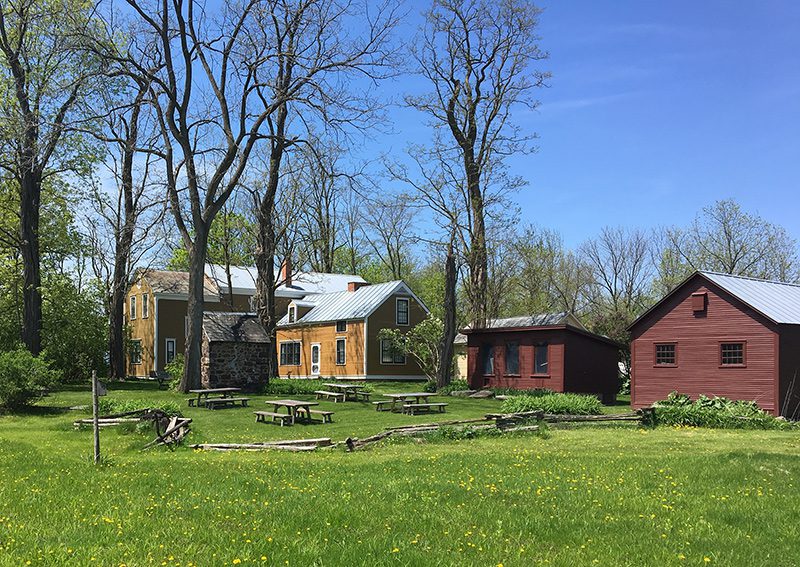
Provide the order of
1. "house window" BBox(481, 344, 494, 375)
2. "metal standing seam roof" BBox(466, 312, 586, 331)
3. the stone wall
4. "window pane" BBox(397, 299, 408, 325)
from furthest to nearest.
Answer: "window pane" BBox(397, 299, 408, 325) → "house window" BBox(481, 344, 494, 375) → "metal standing seam roof" BBox(466, 312, 586, 331) → the stone wall

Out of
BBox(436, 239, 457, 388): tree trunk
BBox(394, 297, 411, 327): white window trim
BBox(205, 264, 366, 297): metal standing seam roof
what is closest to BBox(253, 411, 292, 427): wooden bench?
BBox(436, 239, 457, 388): tree trunk

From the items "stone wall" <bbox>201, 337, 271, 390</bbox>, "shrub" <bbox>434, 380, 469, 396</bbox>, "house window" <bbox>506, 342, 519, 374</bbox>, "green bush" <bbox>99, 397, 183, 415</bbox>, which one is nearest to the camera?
"green bush" <bbox>99, 397, 183, 415</bbox>

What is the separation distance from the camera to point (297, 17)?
2991 cm

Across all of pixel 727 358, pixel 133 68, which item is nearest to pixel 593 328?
pixel 727 358

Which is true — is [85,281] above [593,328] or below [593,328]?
above

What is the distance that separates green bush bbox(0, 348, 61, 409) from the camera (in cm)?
2150

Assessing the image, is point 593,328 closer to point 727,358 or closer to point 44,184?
point 727,358

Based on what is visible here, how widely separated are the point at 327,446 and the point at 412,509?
7.09 m

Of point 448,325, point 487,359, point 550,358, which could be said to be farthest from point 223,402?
point 487,359

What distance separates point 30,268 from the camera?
30641mm

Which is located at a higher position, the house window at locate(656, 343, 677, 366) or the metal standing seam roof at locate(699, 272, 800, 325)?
the metal standing seam roof at locate(699, 272, 800, 325)

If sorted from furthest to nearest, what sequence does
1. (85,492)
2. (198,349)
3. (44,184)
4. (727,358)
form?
(44,184)
(198,349)
(727,358)
(85,492)

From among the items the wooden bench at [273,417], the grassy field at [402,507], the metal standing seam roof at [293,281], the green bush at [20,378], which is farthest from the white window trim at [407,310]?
the grassy field at [402,507]

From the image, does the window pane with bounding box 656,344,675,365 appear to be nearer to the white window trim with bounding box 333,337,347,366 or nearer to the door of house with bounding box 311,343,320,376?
the white window trim with bounding box 333,337,347,366
